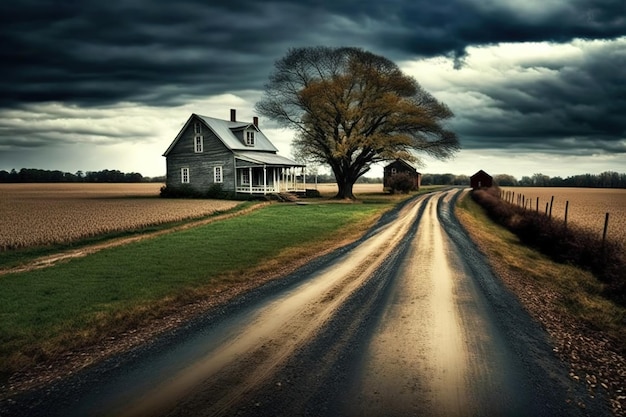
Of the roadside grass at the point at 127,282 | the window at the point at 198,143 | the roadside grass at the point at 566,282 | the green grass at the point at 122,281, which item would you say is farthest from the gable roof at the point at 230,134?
the roadside grass at the point at 566,282

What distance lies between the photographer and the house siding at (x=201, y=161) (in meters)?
47.1

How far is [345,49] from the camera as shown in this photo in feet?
143

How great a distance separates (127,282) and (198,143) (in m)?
40.1

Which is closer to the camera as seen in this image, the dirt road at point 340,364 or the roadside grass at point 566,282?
the dirt road at point 340,364

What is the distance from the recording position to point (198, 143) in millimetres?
49406

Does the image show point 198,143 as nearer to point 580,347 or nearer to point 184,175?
point 184,175

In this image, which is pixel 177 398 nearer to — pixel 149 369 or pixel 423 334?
pixel 149 369

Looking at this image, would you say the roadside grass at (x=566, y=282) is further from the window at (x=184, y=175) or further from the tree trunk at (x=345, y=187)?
the window at (x=184, y=175)

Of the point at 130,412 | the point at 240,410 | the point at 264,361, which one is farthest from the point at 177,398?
the point at 264,361

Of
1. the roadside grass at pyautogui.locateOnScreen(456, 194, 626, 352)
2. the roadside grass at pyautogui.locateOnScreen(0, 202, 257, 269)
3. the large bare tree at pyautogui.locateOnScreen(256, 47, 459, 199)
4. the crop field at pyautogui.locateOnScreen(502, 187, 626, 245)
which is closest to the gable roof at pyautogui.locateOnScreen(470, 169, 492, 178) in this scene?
the crop field at pyautogui.locateOnScreen(502, 187, 626, 245)

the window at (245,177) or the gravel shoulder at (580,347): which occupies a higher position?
the window at (245,177)

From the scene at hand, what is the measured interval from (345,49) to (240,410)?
4297 centimetres

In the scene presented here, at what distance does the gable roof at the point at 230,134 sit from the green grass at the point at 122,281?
2728cm

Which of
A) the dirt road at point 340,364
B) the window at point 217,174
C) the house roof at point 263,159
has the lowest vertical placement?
the dirt road at point 340,364
